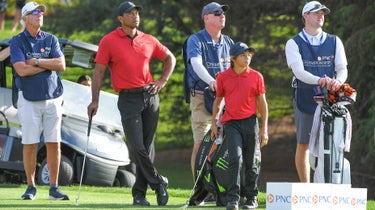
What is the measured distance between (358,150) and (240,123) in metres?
6.97

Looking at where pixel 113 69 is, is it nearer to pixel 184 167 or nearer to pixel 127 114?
pixel 127 114

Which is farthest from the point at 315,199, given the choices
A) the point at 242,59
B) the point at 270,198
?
the point at 242,59

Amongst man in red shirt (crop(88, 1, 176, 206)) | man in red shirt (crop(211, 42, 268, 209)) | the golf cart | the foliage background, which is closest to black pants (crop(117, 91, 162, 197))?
man in red shirt (crop(88, 1, 176, 206))

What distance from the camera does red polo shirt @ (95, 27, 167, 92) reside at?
37.6 ft

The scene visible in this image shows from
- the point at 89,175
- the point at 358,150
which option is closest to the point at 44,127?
the point at 89,175

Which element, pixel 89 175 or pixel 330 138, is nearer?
pixel 330 138

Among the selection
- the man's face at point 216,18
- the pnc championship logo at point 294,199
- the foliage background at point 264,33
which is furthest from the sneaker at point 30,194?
the foliage background at point 264,33

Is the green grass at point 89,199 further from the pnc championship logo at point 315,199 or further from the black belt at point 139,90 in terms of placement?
the pnc championship logo at point 315,199

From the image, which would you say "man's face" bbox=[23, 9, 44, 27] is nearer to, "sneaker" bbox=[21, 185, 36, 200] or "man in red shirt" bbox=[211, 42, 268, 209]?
"sneaker" bbox=[21, 185, 36, 200]

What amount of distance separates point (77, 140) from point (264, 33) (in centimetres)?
662

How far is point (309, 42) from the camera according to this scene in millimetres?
11414

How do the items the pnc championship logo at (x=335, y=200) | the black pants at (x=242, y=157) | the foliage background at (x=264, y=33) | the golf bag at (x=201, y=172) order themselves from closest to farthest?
the pnc championship logo at (x=335, y=200) → the black pants at (x=242, y=157) → the golf bag at (x=201, y=172) → the foliage background at (x=264, y=33)

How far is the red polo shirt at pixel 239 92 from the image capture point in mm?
10992

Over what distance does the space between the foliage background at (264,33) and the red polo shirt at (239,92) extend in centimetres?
615
